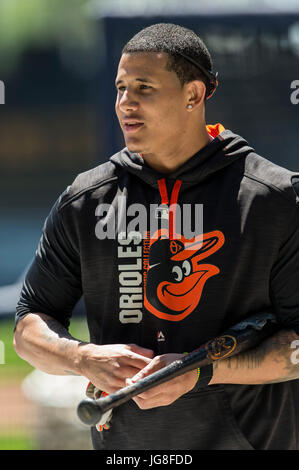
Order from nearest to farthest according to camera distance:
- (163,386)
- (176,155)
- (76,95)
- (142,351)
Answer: (163,386) < (142,351) < (176,155) < (76,95)

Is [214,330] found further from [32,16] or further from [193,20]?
[32,16]

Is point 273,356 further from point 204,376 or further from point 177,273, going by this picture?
point 177,273

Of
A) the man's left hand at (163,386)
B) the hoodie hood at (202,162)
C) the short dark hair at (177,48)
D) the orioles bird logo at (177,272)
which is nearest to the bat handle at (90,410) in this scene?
the man's left hand at (163,386)

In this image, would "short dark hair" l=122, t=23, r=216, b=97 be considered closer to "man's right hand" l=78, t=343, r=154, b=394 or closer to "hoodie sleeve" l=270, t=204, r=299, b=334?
"hoodie sleeve" l=270, t=204, r=299, b=334

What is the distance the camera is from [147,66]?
6.34 feet

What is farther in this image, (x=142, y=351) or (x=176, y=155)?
(x=176, y=155)

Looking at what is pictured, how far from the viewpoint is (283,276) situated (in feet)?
6.36

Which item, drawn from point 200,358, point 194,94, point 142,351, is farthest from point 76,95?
point 200,358

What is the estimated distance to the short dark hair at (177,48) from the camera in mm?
1949

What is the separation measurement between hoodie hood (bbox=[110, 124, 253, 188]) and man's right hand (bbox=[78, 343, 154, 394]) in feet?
1.56

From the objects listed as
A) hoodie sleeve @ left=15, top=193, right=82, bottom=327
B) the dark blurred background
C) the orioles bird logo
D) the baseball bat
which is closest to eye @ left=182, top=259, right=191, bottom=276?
the orioles bird logo

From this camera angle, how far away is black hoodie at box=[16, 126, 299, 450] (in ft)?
6.41

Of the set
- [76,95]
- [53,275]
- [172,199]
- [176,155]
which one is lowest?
[76,95]

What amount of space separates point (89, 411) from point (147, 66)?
0.92 meters
